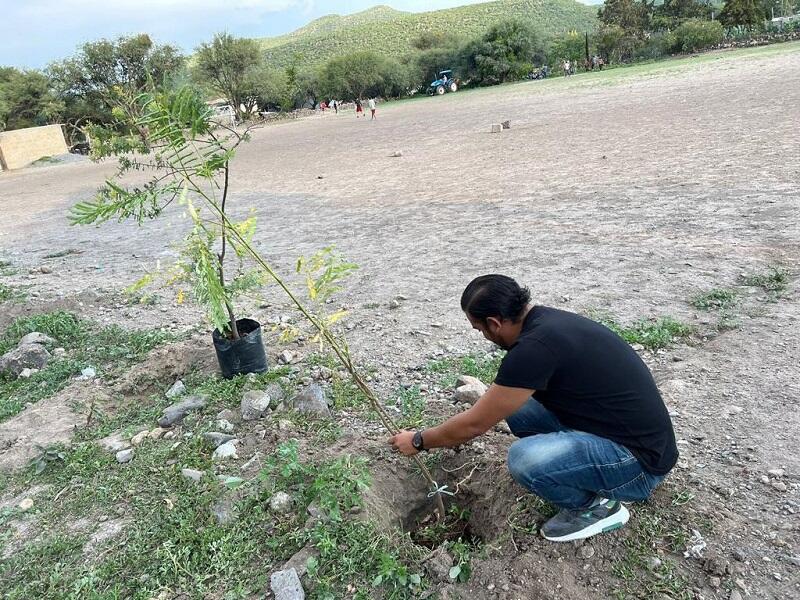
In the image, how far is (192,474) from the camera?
3090 mm

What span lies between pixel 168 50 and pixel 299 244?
49.3 meters

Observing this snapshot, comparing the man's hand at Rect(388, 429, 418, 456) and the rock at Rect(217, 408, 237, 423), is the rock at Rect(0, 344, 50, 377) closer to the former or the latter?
the rock at Rect(217, 408, 237, 423)

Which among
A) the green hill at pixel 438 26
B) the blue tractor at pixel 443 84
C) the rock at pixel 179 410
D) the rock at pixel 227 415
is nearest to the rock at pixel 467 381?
the rock at pixel 227 415

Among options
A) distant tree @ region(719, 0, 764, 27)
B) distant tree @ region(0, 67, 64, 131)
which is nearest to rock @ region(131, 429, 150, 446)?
distant tree @ region(0, 67, 64, 131)

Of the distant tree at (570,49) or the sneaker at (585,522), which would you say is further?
the distant tree at (570,49)

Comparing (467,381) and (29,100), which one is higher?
(29,100)

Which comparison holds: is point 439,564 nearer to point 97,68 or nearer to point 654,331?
point 654,331

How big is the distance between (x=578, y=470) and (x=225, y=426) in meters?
2.06

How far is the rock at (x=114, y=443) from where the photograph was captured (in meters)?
3.47

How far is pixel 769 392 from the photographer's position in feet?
10.6

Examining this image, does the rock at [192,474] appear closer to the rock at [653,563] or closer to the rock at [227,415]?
the rock at [227,415]

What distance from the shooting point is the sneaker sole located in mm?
2332

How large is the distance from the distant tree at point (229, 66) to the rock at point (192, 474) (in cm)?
5498

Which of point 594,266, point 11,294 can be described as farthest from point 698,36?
point 11,294
